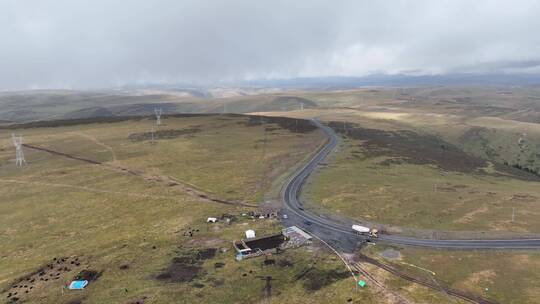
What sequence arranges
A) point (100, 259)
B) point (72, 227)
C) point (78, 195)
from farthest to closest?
point (78, 195) < point (72, 227) < point (100, 259)

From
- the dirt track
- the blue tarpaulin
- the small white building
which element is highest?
the small white building

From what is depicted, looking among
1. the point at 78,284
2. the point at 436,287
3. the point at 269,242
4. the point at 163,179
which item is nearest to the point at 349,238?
the point at 269,242

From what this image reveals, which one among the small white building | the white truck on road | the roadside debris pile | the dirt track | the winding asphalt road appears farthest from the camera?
the white truck on road

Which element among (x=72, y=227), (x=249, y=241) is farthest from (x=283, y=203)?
(x=72, y=227)

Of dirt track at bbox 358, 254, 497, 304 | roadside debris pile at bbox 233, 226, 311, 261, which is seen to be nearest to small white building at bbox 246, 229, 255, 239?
roadside debris pile at bbox 233, 226, 311, 261

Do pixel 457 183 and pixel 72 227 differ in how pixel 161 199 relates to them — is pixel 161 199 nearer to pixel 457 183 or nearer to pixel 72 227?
pixel 72 227

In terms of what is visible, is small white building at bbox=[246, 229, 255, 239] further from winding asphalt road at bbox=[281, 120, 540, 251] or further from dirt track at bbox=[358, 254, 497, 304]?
dirt track at bbox=[358, 254, 497, 304]

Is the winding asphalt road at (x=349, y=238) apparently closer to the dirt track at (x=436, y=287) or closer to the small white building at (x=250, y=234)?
the dirt track at (x=436, y=287)

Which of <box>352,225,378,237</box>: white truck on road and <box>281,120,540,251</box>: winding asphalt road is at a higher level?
<box>352,225,378,237</box>: white truck on road

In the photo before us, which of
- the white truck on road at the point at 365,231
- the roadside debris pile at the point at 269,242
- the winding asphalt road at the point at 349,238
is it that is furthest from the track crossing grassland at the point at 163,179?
the white truck on road at the point at 365,231

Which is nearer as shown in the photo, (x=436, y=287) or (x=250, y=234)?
(x=436, y=287)

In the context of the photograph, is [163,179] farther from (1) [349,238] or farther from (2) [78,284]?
(1) [349,238]
